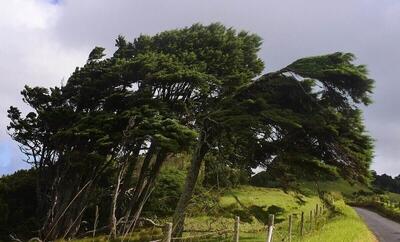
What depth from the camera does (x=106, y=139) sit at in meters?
24.4

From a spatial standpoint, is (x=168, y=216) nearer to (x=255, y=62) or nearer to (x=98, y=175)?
(x=98, y=175)

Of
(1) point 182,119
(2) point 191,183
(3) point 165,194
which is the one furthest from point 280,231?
(3) point 165,194

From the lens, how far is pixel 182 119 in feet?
86.2

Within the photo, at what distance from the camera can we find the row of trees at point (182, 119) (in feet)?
66.0

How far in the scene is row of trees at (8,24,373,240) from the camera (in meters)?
20.1

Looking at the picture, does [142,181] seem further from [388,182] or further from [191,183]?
[388,182]

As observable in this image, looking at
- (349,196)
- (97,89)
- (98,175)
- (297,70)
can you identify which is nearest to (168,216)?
(98,175)

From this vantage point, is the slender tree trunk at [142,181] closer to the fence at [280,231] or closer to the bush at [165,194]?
the bush at [165,194]

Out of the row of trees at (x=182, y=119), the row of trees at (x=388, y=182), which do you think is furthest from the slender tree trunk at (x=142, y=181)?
the row of trees at (x=388, y=182)

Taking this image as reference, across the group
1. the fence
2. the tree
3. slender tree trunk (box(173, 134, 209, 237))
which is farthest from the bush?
the tree

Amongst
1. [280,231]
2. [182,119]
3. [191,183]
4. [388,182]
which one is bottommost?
[280,231]

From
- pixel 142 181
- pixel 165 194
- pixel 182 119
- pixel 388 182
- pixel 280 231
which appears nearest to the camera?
pixel 280 231

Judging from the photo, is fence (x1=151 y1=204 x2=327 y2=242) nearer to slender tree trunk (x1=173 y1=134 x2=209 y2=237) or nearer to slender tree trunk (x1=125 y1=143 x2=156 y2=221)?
slender tree trunk (x1=173 y1=134 x2=209 y2=237)

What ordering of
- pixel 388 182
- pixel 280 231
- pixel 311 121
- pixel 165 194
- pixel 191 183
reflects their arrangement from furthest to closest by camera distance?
pixel 388 182 → pixel 165 194 → pixel 191 183 → pixel 280 231 → pixel 311 121
